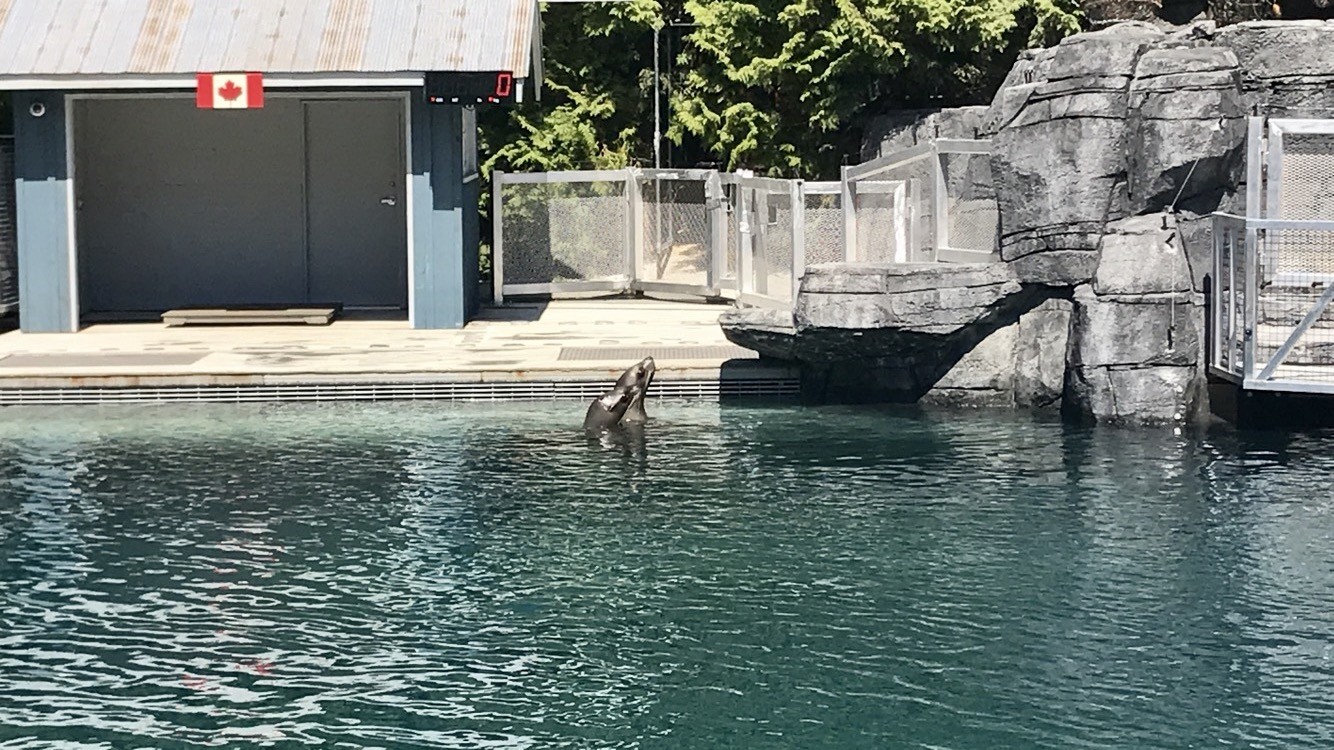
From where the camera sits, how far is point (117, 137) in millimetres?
22062

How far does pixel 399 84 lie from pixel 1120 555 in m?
10.3

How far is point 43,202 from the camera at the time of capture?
19641 mm

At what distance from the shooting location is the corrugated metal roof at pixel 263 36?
753 inches

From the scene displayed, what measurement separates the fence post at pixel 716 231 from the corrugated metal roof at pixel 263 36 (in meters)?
3.20

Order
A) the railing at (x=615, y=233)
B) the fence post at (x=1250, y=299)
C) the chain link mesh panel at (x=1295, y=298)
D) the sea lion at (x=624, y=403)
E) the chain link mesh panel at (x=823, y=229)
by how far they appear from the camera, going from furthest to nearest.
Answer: the railing at (x=615, y=233), the chain link mesh panel at (x=823, y=229), the sea lion at (x=624, y=403), the chain link mesh panel at (x=1295, y=298), the fence post at (x=1250, y=299)

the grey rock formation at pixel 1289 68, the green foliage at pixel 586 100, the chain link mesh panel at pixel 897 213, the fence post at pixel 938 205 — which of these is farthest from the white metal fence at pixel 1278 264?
the green foliage at pixel 586 100

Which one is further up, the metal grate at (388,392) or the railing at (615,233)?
the railing at (615,233)

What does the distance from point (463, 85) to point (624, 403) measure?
16.9ft

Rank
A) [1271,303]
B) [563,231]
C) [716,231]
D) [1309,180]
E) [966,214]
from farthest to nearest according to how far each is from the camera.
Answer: [563,231]
[716,231]
[966,214]
[1271,303]
[1309,180]

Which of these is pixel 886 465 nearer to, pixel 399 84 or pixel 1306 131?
pixel 1306 131

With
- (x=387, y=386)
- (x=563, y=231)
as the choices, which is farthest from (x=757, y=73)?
(x=387, y=386)

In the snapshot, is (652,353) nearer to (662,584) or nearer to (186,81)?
(186,81)

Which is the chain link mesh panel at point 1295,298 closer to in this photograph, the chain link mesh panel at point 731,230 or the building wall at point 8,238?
the chain link mesh panel at point 731,230

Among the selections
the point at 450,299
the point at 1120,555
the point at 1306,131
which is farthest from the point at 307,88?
the point at 1120,555
